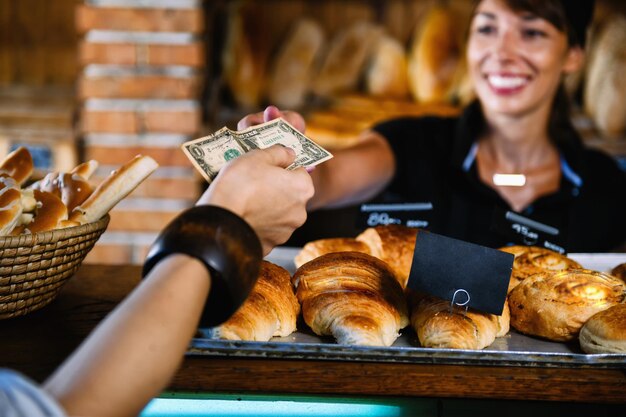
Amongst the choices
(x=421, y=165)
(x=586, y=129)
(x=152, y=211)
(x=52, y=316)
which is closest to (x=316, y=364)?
(x=52, y=316)

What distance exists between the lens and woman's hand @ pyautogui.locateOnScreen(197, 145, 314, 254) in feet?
2.75

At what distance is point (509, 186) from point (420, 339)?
1.34 meters

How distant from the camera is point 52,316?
3.86 ft

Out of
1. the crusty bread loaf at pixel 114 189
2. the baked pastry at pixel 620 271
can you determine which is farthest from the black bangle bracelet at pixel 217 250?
the baked pastry at pixel 620 271

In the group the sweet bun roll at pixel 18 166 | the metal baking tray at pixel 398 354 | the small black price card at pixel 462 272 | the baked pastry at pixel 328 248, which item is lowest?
the baked pastry at pixel 328 248

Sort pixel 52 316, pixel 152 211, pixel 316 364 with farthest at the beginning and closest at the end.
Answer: pixel 152 211
pixel 52 316
pixel 316 364

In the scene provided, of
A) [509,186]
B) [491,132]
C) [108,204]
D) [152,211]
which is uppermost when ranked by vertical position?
[108,204]

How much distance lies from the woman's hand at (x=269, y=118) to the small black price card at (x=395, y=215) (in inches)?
18.0

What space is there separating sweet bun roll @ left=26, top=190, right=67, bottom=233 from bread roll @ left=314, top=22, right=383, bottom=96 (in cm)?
192

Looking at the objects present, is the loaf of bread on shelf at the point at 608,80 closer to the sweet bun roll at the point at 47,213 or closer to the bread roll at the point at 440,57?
the bread roll at the point at 440,57

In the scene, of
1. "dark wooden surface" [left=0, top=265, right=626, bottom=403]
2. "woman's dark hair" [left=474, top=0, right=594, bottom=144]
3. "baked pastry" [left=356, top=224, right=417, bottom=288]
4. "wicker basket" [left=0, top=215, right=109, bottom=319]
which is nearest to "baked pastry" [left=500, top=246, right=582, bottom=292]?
"baked pastry" [left=356, top=224, right=417, bottom=288]

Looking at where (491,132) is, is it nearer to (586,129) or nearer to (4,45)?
(586,129)

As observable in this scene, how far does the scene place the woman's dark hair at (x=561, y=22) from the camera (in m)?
2.09

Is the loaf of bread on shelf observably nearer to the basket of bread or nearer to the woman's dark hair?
the woman's dark hair
